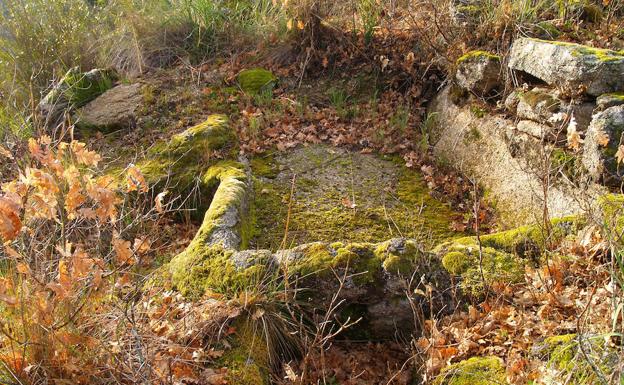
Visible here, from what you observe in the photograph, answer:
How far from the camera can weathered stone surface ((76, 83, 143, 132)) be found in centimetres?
747

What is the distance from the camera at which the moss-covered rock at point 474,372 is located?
3.09 meters

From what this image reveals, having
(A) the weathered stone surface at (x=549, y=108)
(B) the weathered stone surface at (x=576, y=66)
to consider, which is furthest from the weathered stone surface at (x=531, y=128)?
(B) the weathered stone surface at (x=576, y=66)

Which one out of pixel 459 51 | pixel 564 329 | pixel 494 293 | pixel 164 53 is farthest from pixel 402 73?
pixel 564 329

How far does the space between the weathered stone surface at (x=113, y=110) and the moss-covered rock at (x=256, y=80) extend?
145cm

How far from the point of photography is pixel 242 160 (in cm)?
614

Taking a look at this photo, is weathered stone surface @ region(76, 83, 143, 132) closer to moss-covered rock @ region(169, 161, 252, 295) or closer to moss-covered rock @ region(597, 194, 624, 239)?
moss-covered rock @ region(169, 161, 252, 295)

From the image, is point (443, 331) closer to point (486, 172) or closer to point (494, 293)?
point (494, 293)

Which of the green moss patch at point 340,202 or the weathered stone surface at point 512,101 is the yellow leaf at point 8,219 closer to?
the green moss patch at point 340,202

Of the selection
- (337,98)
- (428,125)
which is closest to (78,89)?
(337,98)

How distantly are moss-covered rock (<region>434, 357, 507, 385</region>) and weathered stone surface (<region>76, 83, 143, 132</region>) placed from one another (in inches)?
220

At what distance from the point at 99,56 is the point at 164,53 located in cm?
124

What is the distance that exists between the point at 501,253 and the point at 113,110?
567 cm

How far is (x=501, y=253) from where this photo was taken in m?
4.11

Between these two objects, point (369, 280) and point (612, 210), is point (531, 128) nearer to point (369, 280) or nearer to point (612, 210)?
point (612, 210)
